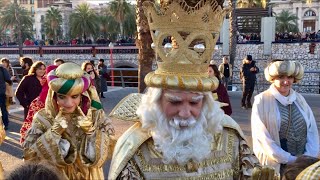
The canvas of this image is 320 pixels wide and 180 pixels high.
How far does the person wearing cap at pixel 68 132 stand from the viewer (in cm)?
381

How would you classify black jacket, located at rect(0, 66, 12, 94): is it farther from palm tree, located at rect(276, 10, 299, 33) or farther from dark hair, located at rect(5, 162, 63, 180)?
palm tree, located at rect(276, 10, 299, 33)

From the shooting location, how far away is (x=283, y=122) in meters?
4.34

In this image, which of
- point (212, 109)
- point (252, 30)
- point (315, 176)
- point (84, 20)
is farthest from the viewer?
point (84, 20)

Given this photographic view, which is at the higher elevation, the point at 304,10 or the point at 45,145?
the point at 304,10

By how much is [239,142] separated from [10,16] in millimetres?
54058

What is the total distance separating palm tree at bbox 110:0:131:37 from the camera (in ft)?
159

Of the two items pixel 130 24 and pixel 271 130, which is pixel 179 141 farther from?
pixel 130 24

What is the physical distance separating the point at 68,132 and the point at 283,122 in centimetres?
215

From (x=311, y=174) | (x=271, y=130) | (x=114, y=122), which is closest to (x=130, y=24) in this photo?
(x=114, y=122)

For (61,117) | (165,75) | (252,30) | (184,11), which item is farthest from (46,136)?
(252,30)

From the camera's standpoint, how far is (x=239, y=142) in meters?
3.02

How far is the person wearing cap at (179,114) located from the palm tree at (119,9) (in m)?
46.6

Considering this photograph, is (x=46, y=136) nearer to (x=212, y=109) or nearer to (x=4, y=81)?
(x=212, y=109)

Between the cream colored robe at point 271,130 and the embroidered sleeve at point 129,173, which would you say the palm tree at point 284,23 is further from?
the embroidered sleeve at point 129,173
